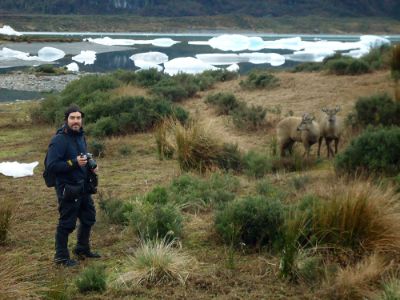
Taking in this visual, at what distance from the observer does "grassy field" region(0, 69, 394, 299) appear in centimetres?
557

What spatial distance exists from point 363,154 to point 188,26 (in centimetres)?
11159

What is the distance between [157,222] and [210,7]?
142195mm

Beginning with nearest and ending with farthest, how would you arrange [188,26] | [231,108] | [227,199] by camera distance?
1. [227,199]
2. [231,108]
3. [188,26]

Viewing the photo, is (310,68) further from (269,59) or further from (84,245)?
(84,245)

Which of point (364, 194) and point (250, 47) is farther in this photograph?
point (250, 47)

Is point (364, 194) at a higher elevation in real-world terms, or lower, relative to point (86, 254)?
higher

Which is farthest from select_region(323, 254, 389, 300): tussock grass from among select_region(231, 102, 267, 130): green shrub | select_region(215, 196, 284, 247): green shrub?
select_region(231, 102, 267, 130): green shrub

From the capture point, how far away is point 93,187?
6594mm

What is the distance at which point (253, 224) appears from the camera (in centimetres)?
672

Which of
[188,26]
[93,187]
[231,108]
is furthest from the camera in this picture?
[188,26]

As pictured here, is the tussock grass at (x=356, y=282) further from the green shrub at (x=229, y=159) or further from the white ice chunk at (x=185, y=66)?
the white ice chunk at (x=185, y=66)

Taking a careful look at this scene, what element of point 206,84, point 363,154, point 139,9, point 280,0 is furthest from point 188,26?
point 363,154

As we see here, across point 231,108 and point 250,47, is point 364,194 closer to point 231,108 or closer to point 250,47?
point 231,108

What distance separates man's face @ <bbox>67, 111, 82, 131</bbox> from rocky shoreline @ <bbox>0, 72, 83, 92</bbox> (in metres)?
25.1
